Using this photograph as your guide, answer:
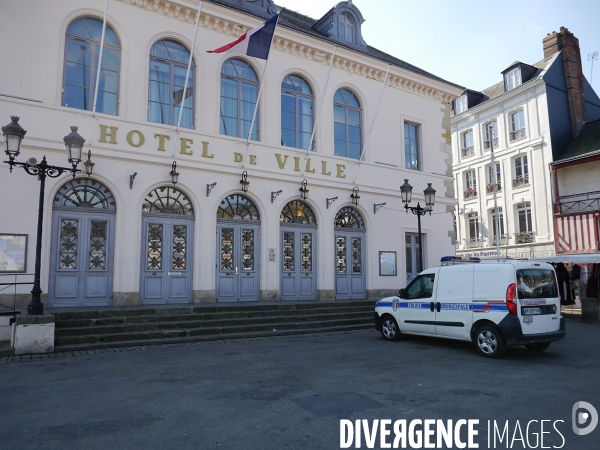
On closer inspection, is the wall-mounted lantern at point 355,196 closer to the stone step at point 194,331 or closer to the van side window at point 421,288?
the stone step at point 194,331

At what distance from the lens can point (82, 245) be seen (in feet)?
39.0

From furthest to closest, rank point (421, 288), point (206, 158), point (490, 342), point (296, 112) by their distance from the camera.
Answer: point (296, 112)
point (206, 158)
point (421, 288)
point (490, 342)

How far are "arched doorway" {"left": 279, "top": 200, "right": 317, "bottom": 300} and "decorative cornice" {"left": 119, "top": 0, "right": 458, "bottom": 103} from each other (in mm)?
5198

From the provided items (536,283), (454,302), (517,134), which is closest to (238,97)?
(454,302)

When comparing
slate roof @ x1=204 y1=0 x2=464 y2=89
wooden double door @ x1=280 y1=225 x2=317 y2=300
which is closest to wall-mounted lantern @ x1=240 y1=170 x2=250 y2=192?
wooden double door @ x1=280 y1=225 x2=317 y2=300

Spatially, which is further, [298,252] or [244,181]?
[298,252]

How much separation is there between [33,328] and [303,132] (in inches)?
400

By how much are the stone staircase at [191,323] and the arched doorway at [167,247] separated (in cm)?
130

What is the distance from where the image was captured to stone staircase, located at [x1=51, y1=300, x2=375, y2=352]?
32.2 feet

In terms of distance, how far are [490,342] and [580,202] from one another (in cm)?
1903

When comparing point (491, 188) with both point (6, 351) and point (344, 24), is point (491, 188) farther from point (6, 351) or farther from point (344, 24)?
point (6, 351)

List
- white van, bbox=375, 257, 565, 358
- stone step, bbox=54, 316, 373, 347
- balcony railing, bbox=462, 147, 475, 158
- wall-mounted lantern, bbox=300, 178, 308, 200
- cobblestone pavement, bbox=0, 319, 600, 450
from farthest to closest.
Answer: balcony railing, bbox=462, 147, 475, 158 < wall-mounted lantern, bbox=300, 178, 308, 200 < stone step, bbox=54, 316, 373, 347 < white van, bbox=375, 257, 565, 358 < cobblestone pavement, bbox=0, 319, 600, 450

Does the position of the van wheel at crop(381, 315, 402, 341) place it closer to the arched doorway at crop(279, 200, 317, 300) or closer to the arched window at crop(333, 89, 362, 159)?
the arched doorway at crop(279, 200, 317, 300)

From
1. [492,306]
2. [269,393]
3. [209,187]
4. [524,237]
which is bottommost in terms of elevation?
[269,393]
